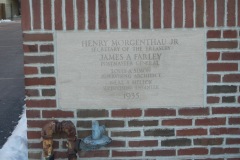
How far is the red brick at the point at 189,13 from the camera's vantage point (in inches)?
147

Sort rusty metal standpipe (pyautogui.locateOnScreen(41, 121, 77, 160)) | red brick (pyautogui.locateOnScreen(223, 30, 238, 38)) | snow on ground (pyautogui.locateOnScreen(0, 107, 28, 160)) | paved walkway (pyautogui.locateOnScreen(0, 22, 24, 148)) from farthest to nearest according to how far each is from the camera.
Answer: paved walkway (pyautogui.locateOnScreen(0, 22, 24, 148)) < snow on ground (pyautogui.locateOnScreen(0, 107, 28, 160)) < red brick (pyautogui.locateOnScreen(223, 30, 238, 38)) < rusty metal standpipe (pyautogui.locateOnScreen(41, 121, 77, 160))

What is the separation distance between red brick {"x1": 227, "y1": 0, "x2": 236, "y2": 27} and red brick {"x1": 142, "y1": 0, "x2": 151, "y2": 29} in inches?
25.2

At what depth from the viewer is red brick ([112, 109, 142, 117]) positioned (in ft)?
12.5

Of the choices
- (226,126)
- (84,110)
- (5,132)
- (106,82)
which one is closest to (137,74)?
(106,82)

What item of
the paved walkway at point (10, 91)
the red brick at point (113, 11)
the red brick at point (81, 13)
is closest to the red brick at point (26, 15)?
the red brick at point (81, 13)

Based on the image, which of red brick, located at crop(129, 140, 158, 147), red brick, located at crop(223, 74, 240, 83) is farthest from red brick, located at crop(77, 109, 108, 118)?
red brick, located at crop(223, 74, 240, 83)

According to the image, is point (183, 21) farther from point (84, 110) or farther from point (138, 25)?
point (84, 110)

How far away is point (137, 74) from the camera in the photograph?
3.80 m

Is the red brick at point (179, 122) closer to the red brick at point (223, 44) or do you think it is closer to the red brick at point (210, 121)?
the red brick at point (210, 121)

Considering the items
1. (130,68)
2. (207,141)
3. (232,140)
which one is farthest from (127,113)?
(232,140)

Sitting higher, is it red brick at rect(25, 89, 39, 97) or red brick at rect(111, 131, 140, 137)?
red brick at rect(25, 89, 39, 97)

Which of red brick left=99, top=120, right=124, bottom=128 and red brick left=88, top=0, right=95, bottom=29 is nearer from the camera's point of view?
red brick left=88, top=0, right=95, bottom=29

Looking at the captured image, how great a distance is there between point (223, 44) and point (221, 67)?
0.19 meters

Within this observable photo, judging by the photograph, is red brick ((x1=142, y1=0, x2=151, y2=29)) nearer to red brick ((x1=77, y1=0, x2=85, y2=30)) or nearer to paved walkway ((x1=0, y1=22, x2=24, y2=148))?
red brick ((x1=77, y1=0, x2=85, y2=30))
